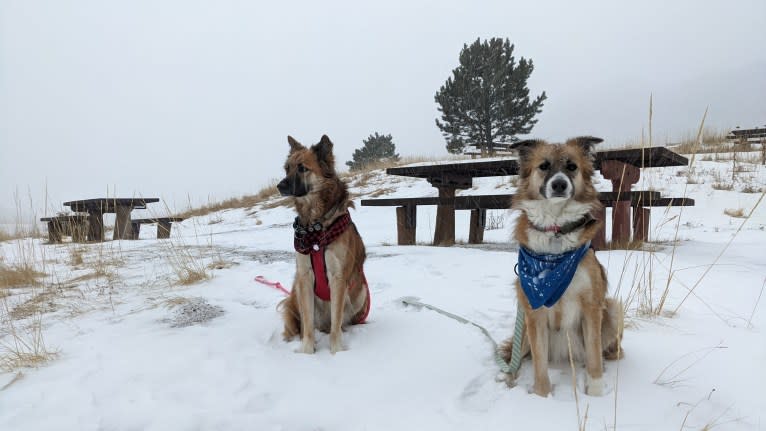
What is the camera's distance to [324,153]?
8.99ft

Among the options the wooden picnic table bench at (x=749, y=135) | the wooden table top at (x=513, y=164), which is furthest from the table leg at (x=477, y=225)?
the wooden picnic table bench at (x=749, y=135)

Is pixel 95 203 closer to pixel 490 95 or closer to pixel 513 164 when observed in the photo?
pixel 513 164

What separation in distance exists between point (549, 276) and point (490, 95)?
74.7 ft

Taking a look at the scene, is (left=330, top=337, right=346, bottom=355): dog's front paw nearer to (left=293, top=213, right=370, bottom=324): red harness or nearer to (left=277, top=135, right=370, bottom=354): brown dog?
(left=277, top=135, right=370, bottom=354): brown dog

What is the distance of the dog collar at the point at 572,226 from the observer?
191cm

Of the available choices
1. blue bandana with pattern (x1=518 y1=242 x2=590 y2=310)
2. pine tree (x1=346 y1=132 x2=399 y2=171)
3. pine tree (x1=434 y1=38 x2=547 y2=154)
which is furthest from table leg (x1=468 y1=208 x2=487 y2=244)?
pine tree (x1=346 y1=132 x2=399 y2=171)

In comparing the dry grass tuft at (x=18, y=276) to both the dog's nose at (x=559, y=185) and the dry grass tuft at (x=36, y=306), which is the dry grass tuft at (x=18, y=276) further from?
the dog's nose at (x=559, y=185)

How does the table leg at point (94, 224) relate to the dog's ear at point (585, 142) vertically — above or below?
below

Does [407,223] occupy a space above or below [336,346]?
above

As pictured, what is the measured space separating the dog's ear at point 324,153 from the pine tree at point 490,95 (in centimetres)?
2075

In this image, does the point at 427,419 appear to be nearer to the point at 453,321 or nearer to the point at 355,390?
the point at 355,390

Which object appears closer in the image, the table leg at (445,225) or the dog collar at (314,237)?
the dog collar at (314,237)

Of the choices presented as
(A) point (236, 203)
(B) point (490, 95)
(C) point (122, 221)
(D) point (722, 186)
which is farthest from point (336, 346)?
(B) point (490, 95)

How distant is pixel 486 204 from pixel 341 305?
147 inches
